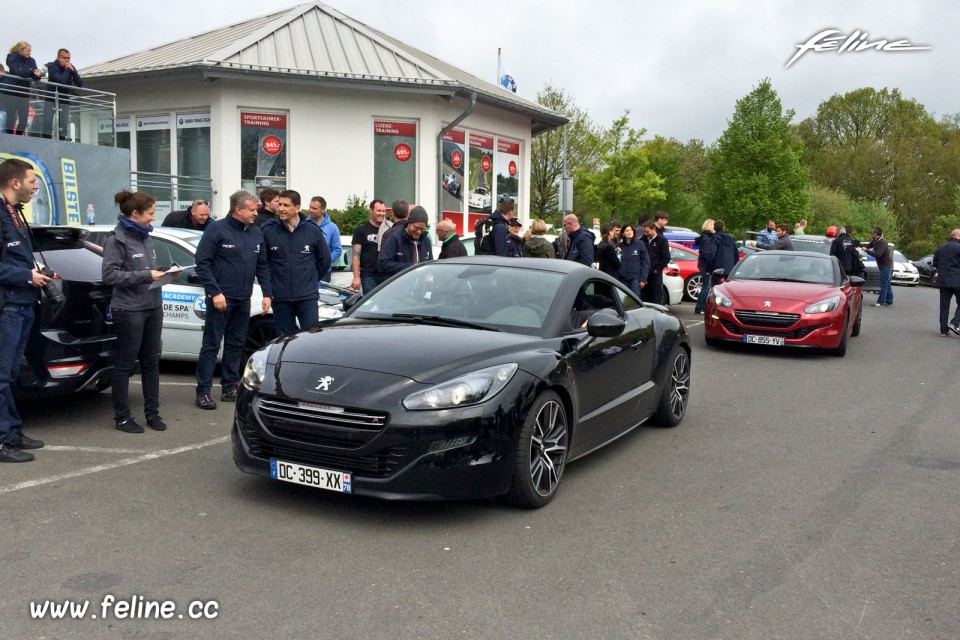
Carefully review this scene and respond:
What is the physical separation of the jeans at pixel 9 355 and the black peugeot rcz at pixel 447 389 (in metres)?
1.82

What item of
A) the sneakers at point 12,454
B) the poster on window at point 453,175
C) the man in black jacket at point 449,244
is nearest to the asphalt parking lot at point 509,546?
the sneakers at point 12,454

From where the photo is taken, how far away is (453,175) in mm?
22016

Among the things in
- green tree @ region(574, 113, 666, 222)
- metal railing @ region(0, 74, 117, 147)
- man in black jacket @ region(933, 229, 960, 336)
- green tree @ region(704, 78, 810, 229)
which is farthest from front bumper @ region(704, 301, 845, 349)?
green tree @ region(704, 78, 810, 229)

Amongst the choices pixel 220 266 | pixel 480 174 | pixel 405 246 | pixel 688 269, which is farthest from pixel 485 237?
pixel 480 174

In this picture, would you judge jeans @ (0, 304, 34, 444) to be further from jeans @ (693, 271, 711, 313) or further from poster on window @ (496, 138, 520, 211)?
poster on window @ (496, 138, 520, 211)

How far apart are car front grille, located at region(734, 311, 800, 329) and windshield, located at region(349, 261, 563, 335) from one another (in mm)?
6602

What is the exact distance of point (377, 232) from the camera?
10477 millimetres

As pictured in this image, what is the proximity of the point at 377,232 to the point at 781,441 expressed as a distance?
5241 millimetres

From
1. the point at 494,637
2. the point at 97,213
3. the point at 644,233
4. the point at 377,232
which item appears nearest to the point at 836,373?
the point at 644,233

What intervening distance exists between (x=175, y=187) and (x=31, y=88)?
574 cm

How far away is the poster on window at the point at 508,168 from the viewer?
24.0 metres

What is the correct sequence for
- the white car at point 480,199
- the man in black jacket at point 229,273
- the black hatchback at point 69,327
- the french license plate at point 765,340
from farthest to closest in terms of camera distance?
1. the white car at point 480,199
2. the french license plate at point 765,340
3. the man in black jacket at point 229,273
4. the black hatchback at point 69,327

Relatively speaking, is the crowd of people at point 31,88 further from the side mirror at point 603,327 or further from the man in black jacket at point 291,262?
the side mirror at point 603,327

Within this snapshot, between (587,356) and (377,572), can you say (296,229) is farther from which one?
(377,572)
